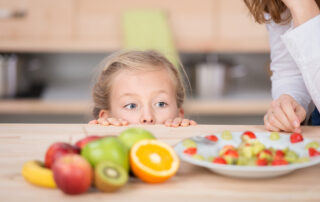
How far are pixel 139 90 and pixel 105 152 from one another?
2.67ft

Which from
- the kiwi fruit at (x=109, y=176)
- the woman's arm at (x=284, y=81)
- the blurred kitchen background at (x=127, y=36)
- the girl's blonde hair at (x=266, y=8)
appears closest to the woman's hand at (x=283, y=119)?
the woman's arm at (x=284, y=81)

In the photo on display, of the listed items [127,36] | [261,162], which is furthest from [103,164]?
[127,36]

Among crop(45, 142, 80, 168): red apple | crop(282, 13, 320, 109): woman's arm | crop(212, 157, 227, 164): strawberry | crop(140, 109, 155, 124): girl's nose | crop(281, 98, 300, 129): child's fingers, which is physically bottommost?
crop(140, 109, 155, 124): girl's nose

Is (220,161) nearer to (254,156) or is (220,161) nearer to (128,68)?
(254,156)

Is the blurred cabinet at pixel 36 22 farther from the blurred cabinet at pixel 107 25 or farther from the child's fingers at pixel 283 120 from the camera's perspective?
the child's fingers at pixel 283 120

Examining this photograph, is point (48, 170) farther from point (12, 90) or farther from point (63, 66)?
point (63, 66)

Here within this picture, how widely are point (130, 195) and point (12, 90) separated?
2.34 m

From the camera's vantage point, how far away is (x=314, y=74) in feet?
3.59

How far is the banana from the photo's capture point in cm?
59

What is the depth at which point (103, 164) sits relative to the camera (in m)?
0.56

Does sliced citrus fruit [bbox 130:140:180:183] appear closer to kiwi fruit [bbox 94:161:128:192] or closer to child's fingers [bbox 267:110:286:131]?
kiwi fruit [bbox 94:161:128:192]

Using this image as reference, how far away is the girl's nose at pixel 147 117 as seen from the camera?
134cm

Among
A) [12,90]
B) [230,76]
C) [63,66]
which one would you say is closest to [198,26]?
[230,76]

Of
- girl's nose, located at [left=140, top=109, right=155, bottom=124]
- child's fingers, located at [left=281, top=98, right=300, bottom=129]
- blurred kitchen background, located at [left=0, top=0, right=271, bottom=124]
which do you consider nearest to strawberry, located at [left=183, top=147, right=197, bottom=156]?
child's fingers, located at [left=281, top=98, right=300, bottom=129]
